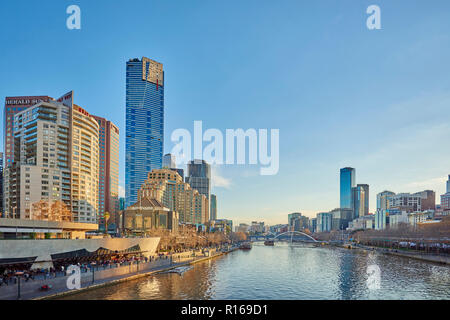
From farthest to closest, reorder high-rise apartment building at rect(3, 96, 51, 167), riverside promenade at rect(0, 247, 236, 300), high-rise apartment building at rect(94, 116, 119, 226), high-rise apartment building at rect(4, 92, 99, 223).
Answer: high-rise apartment building at rect(94, 116, 119, 226)
high-rise apartment building at rect(3, 96, 51, 167)
high-rise apartment building at rect(4, 92, 99, 223)
riverside promenade at rect(0, 247, 236, 300)

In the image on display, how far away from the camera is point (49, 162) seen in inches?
4387

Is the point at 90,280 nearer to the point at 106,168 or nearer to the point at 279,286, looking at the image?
the point at 279,286

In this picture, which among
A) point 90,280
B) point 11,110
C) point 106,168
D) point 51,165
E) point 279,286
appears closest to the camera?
point 90,280

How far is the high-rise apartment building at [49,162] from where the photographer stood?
106 meters

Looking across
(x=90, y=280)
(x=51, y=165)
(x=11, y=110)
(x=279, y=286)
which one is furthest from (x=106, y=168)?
(x=279, y=286)

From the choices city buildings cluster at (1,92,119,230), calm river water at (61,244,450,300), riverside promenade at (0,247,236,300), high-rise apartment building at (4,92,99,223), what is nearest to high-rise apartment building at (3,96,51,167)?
city buildings cluster at (1,92,119,230)

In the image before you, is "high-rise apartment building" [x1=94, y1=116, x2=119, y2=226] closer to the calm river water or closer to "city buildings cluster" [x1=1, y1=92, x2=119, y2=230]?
"city buildings cluster" [x1=1, y1=92, x2=119, y2=230]

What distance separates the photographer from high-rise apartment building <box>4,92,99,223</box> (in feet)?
348

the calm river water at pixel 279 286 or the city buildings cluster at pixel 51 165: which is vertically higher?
the city buildings cluster at pixel 51 165

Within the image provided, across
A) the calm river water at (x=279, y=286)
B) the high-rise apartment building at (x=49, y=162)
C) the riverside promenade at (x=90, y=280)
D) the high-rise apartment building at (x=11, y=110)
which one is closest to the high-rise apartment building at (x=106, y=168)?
the high-rise apartment building at (x=11, y=110)

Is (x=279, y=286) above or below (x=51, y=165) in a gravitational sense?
below

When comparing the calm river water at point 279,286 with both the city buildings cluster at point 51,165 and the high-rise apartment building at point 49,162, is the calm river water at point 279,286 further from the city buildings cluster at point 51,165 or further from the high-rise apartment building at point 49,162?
the high-rise apartment building at point 49,162
